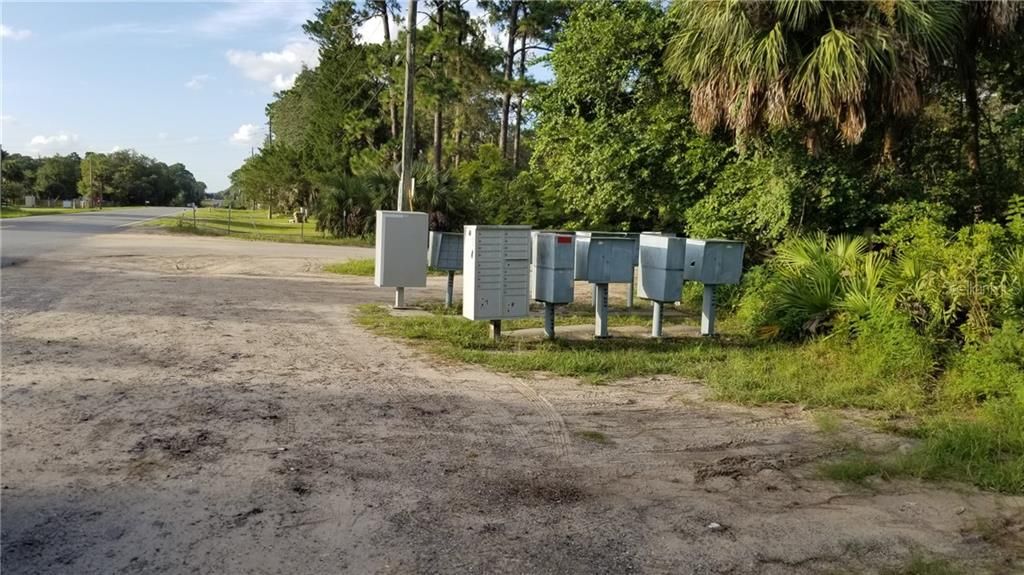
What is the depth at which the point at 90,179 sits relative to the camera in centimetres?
9531

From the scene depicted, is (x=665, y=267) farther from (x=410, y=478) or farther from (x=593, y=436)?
(x=410, y=478)

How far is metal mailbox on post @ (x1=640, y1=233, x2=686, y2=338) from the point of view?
9398 mm

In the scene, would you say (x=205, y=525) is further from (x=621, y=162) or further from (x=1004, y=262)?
(x=621, y=162)

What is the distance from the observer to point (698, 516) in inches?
168

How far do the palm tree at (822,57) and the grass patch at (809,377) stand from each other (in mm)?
3330

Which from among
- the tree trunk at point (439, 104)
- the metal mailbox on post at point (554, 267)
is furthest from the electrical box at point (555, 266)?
the tree trunk at point (439, 104)

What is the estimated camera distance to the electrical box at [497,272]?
28.9ft

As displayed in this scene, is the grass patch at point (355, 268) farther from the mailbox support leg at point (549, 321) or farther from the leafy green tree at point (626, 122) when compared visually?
the mailbox support leg at point (549, 321)

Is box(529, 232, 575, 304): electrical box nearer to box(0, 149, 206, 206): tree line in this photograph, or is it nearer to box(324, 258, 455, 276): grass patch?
box(324, 258, 455, 276): grass patch

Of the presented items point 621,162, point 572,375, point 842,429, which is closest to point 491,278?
point 572,375

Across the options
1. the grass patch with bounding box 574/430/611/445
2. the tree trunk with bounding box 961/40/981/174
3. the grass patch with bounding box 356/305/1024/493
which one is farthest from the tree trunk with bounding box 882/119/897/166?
the grass patch with bounding box 574/430/611/445

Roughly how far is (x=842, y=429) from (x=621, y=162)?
917 centimetres

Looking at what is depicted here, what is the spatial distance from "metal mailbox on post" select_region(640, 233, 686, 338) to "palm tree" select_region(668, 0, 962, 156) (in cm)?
279

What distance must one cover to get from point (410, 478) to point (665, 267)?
5596mm
